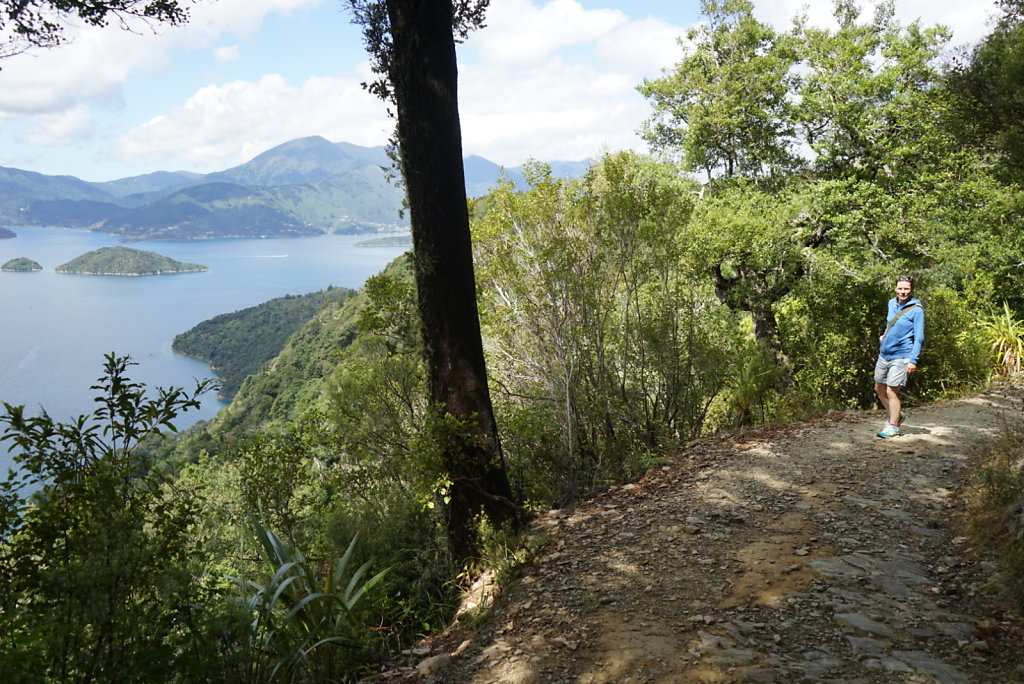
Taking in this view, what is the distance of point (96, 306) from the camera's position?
106 metres

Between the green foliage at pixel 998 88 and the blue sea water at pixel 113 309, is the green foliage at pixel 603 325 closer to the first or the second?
the green foliage at pixel 998 88

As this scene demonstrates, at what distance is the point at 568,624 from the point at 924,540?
7.85 ft

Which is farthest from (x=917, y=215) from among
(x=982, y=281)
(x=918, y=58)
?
(x=918, y=58)

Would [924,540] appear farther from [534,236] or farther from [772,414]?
[534,236]

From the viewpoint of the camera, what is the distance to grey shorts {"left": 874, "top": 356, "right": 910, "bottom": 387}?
6105 mm

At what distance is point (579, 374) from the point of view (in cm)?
737

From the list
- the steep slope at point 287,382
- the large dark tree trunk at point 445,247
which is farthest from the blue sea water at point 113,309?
the large dark tree trunk at point 445,247

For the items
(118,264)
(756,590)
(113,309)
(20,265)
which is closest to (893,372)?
(756,590)

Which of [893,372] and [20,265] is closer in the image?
[893,372]

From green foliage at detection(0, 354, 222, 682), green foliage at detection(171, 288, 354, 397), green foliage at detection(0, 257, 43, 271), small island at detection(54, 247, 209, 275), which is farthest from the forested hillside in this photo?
green foliage at detection(0, 257, 43, 271)

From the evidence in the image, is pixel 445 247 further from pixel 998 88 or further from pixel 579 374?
pixel 998 88

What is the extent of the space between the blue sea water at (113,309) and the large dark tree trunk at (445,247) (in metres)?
17.5

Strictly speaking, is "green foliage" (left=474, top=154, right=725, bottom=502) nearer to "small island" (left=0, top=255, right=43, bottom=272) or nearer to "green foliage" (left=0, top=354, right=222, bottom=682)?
"green foliage" (left=0, top=354, right=222, bottom=682)

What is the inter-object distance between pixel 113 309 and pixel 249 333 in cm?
4766
